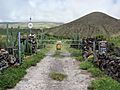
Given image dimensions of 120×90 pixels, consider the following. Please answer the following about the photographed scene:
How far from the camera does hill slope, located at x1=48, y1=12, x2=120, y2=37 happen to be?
224ft

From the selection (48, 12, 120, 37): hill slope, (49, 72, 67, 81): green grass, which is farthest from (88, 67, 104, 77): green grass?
(48, 12, 120, 37): hill slope

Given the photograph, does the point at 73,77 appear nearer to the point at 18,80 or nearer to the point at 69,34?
the point at 18,80

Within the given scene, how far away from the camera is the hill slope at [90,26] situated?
224ft

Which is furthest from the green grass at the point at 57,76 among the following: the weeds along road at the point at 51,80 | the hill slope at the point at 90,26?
the hill slope at the point at 90,26

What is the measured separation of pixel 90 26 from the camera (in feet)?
237

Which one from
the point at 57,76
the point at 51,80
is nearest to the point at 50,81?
the point at 51,80

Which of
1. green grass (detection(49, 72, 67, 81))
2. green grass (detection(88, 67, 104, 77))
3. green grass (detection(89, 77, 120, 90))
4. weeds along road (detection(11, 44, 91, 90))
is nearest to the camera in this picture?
green grass (detection(89, 77, 120, 90))

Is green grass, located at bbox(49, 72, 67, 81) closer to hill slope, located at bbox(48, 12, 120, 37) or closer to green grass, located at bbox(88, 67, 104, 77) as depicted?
green grass, located at bbox(88, 67, 104, 77)

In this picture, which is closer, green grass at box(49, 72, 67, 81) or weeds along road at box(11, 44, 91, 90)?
weeds along road at box(11, 44, 91, 90)

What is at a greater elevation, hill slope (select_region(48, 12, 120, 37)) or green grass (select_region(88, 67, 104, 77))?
hill slope (select_region(48, 12, 120, 37))

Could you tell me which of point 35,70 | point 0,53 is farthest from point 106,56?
point 0,53

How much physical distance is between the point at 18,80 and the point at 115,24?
5131cm

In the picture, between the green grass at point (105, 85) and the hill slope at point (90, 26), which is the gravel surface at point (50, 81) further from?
the hill slope at point (90, 26)

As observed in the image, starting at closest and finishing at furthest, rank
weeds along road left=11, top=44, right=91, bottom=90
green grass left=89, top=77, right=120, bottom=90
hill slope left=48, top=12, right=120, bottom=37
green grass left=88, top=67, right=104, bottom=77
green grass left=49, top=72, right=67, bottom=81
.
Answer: green grass left=89, top=77, right=120, bottom=90 → weeds along road left=11, top=44, right=91, bottom=90 → green grass left=49, top=72, right=67, bottom=81 → green grass left=88, top=67, right=104, bottom=77 → hill slope left=48, top=12, right=120, bottom=37
